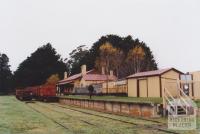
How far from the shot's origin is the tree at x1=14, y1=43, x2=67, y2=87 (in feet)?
309

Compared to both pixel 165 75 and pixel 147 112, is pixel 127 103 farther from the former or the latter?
pixel 165 75

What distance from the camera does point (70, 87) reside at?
83188 mm

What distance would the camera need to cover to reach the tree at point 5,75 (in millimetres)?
114875

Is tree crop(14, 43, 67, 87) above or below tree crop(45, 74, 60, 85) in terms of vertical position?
above

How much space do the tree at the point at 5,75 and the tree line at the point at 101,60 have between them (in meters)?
9.78

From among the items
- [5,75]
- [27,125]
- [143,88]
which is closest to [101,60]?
[143,88]

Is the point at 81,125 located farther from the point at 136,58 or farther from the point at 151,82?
the point at 136,58

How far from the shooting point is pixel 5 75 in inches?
4892

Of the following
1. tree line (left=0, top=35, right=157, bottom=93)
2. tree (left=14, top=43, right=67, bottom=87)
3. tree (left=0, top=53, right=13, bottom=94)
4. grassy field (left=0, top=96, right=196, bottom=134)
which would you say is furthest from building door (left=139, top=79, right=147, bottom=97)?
tree (left=0, top=53, right=13, bottom=94)

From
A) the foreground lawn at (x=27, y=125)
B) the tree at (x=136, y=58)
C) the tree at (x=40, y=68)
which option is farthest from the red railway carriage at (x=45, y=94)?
the tree at (x=40, y=68)

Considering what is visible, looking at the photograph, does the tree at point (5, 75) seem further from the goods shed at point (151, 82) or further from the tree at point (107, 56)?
the goods shed at point (151, 82)

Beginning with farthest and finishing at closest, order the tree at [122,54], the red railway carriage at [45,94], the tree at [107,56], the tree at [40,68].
A: the tree at [40,68]
the tree at [122,54]
the tree at [107,56]
the red railway carriage at [45,94]

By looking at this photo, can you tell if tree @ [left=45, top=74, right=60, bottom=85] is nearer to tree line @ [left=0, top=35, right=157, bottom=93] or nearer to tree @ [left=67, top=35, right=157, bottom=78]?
tree line @ [left=0, top=35, right=157, bottom=93]

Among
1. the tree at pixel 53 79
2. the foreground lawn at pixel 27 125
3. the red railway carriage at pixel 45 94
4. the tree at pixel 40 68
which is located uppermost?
the tree at pixel 40 68
